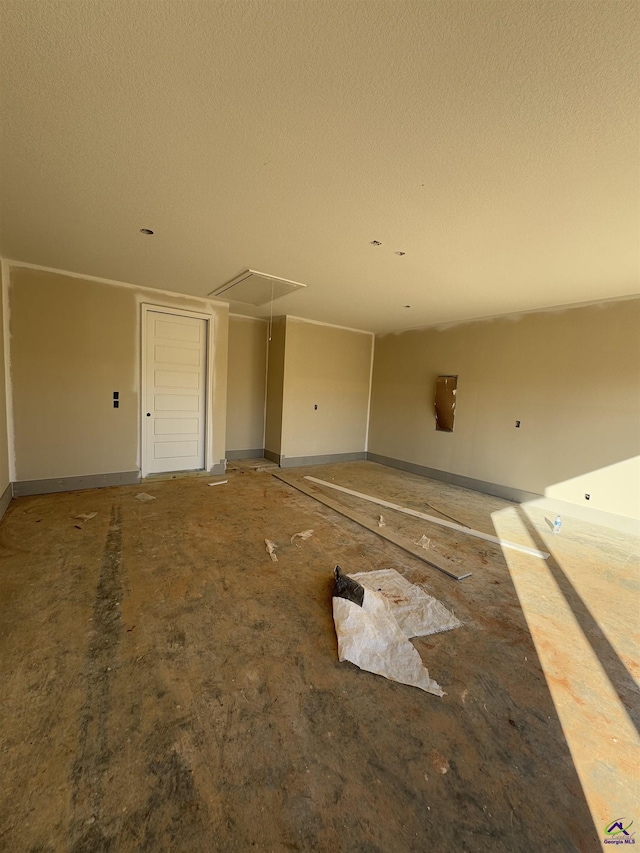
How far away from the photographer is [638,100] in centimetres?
146

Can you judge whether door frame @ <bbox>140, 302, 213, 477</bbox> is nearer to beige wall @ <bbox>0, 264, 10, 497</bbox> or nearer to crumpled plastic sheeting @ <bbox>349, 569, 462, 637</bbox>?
beige wall @ <bbox>0, 264, 10, 497</bbox>

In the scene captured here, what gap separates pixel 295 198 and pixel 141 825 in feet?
10.6

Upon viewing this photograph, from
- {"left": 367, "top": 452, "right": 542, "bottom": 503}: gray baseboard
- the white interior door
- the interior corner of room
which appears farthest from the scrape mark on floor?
{"left": 367, "top": 452, "right": 542, "bottom": 503}: gray baseboard

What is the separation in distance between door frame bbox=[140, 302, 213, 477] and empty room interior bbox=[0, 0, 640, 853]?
55 millimetres

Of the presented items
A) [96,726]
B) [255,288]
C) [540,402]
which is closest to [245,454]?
[255,288]

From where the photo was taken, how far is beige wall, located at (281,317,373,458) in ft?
21.2

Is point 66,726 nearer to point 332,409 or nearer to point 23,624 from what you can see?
point 23,624

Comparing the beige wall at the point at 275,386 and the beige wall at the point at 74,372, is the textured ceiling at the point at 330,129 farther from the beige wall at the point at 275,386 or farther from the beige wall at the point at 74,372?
the beige wall at the point at 275,386

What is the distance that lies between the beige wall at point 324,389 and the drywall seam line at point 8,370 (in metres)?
3.80

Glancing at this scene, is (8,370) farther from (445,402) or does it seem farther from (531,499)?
(531,499)

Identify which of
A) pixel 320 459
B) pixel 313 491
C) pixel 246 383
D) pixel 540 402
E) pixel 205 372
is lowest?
pixel 313 491

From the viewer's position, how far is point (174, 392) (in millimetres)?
5238

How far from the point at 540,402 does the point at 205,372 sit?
5.04 m

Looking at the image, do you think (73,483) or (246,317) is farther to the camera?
(246,317)
